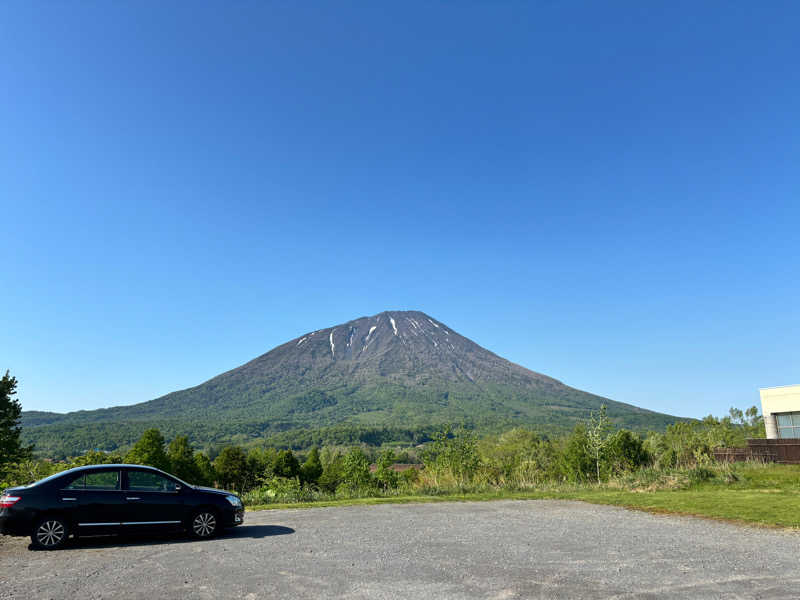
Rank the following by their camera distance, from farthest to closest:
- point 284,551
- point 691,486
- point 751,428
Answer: point 751,428
point 691,486
point 284,551

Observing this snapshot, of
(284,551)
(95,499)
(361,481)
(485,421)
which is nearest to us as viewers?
(284,551)

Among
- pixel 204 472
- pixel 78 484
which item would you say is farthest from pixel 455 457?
pixel 204 472

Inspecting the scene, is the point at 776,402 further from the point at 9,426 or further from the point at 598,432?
the point at 9,426

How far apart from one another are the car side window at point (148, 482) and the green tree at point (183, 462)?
54311 millimetres

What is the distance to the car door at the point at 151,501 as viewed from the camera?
9.46 metres

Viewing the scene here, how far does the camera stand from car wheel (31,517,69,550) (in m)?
8.83

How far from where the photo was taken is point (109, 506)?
9.33m

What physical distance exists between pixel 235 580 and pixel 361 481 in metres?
30.9

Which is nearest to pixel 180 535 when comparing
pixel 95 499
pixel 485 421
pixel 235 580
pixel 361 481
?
pixel 95 499

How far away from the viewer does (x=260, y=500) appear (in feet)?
50.8

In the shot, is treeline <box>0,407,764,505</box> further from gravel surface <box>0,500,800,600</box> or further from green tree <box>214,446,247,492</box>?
gravel surface <box>0,500,800,600</box>

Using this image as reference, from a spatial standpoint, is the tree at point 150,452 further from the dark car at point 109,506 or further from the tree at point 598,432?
the dark car at point 109,506

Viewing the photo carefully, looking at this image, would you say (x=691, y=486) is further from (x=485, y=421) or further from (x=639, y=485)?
(x=485, y=421)

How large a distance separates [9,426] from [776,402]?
59642 millimetres
